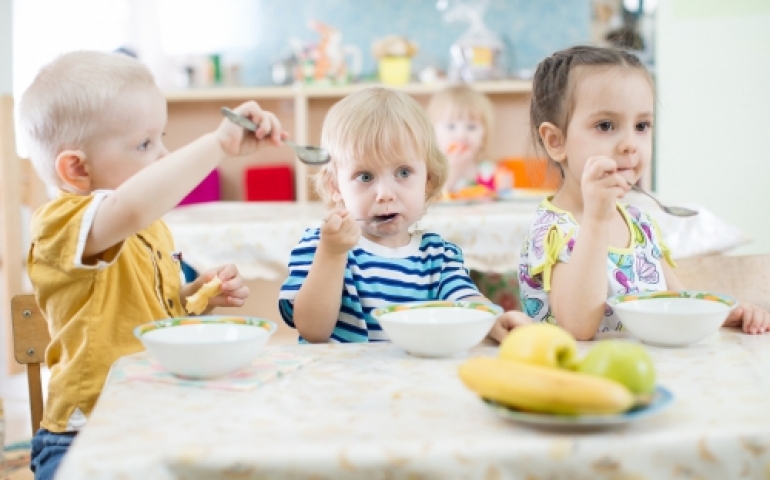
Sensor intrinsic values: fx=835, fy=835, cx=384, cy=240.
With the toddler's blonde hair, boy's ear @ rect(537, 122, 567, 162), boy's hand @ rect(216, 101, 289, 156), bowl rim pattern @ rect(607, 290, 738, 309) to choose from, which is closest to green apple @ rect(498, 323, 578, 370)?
bowl rim pattern @ rect(607, 290, 738, 309)

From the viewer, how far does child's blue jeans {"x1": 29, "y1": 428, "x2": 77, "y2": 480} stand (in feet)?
3.62

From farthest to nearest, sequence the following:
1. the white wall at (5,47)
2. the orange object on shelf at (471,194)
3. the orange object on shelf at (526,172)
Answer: the white wall at (5,47), the orange object on shelf at (526,172), the orange object on shelf at (471,194)

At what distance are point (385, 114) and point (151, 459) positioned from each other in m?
0.75

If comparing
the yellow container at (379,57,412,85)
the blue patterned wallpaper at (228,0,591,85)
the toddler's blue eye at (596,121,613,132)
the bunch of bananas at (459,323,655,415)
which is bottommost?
the bunch of bananas at (459,323,655,415)

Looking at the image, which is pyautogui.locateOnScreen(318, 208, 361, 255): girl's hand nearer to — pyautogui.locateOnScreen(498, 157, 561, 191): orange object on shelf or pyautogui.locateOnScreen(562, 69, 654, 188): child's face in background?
pyautogui.locateOnScreen(562, 69, 654, 188): child's face in background

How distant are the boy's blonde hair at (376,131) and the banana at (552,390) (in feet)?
2.04

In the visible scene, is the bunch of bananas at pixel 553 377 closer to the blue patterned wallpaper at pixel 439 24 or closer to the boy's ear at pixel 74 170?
the boy's ear at pixel 74 170

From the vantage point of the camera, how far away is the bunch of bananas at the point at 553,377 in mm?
647

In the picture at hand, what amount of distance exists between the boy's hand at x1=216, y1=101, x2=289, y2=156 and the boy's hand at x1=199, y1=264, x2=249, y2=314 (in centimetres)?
27

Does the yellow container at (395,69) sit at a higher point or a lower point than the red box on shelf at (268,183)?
higher

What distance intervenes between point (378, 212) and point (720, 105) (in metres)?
2.33

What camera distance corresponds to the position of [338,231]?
1.08m

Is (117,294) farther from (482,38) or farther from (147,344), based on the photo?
(482,38)

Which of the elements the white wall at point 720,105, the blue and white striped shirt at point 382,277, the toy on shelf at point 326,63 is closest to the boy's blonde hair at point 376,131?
Result: the blue and white striped shirt at point 382,277
